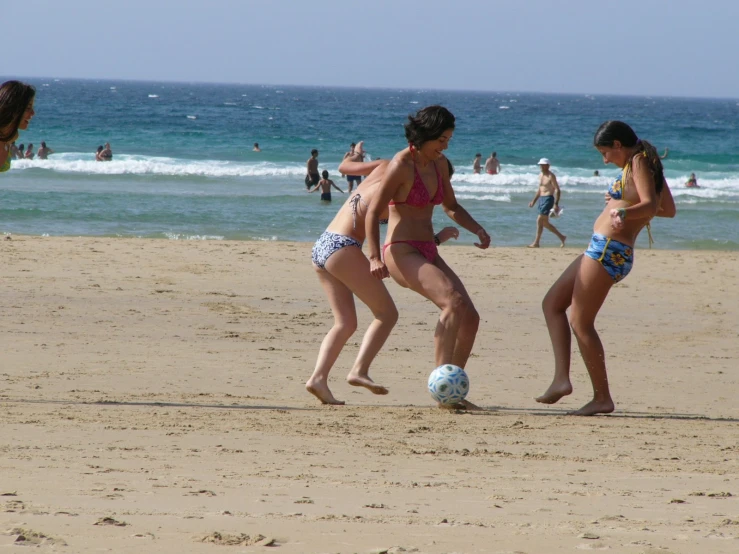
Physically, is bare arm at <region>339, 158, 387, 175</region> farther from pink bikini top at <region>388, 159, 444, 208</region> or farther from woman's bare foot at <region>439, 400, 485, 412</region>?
woman's bare foot at <region>439, 400, 485, 412</region>

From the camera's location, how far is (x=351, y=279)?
18.3ft

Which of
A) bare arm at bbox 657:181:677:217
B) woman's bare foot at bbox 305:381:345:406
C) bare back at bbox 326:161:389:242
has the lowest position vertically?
woman's bare foot at bbox 305:381:345:406

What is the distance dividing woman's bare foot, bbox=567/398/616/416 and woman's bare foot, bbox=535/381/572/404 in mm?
146

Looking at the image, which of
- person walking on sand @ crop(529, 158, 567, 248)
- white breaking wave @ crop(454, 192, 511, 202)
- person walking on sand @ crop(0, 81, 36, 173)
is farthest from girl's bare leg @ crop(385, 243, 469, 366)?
white breaking wave @ crop(454, 192, 511, 202)

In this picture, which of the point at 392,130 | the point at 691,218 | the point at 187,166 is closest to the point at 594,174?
the point at 691,218

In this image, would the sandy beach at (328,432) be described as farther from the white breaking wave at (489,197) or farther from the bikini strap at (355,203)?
the white breaking wave at (489,197)

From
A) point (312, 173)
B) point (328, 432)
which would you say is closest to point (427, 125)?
point (328, 432)

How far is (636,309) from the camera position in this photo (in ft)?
33.2

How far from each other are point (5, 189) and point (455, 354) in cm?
1890

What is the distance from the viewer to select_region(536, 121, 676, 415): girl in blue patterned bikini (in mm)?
5340

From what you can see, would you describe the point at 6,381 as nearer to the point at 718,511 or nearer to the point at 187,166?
the point at 718,511

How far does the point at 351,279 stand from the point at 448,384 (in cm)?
84

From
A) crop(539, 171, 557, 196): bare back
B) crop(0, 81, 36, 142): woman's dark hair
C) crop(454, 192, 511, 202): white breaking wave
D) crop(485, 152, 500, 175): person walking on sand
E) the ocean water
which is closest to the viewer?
crop(0, 81, 36, 142): woman's dark hair

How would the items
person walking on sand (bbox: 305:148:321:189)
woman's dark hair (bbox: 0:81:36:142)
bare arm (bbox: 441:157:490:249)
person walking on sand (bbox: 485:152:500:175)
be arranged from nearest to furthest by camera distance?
woman's dark hair (bbox: 0:81:36:142)
bare arm (bbox: 441:157:490:249)
person walking on sand (bbox: 305:148:321:189)
person walking on sand (bbox: 485:152:500:175)
